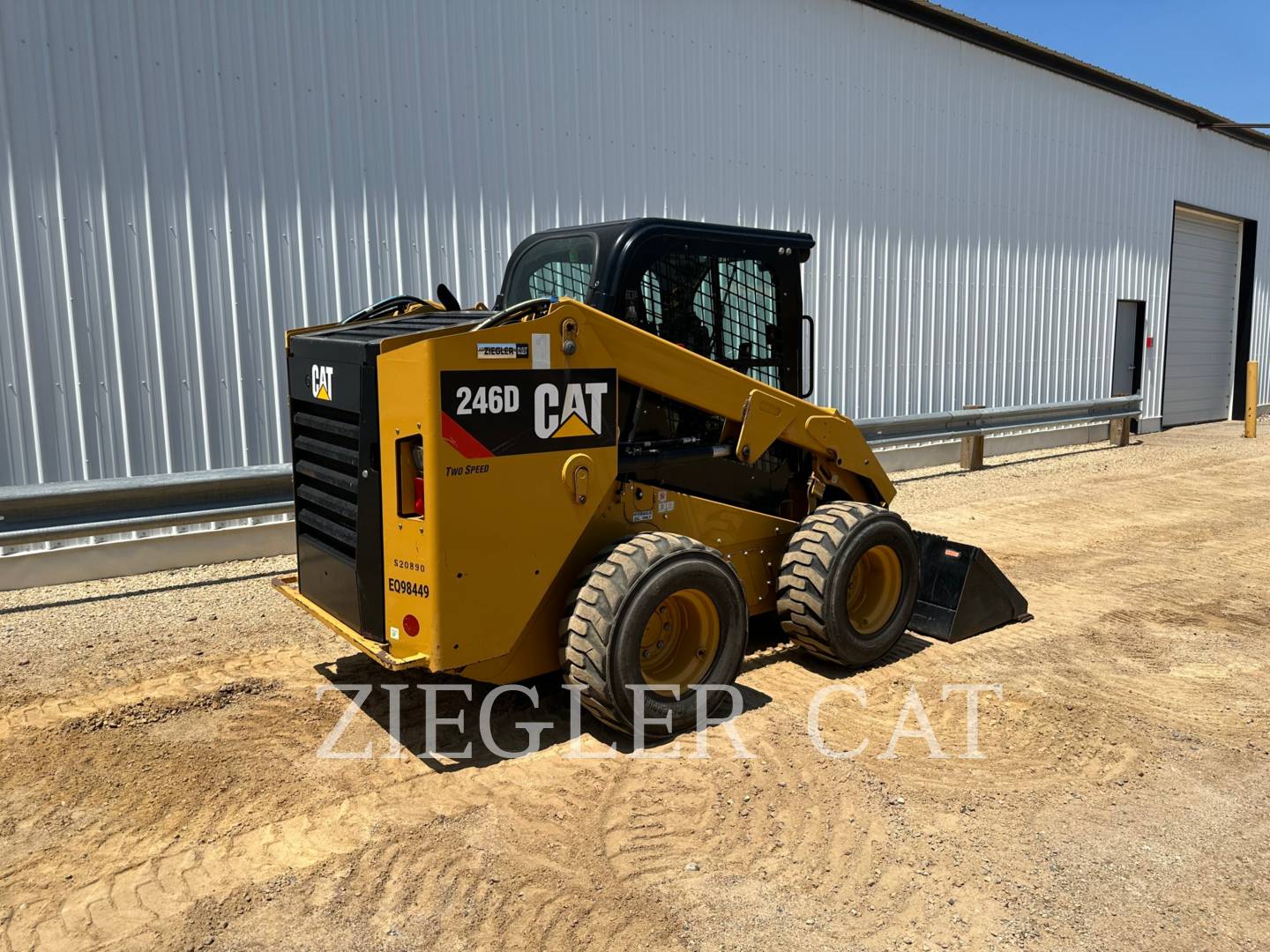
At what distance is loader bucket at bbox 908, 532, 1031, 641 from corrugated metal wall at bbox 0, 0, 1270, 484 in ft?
15.9

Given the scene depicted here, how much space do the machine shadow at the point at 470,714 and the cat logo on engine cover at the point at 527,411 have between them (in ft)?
4.40

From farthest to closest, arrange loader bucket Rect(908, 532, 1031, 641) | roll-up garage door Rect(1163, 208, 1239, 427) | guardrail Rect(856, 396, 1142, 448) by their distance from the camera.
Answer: roll-up garage door Rect(1163, 208, 1239, 427) < guardrail Rect(856, 396, 1142, 448) < loader bucket Rect(908, 532, 1031, 641)

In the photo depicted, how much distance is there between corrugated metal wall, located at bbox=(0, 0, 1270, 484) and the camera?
6750mm

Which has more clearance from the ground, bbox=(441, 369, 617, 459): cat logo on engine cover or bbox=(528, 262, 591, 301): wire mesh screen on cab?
bbox=(528, 262, 591, 301): wire mesh screen on cab

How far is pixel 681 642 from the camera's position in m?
4.82

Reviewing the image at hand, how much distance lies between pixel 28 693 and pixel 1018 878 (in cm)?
484

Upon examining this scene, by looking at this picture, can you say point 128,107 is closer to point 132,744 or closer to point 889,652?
point 132,744

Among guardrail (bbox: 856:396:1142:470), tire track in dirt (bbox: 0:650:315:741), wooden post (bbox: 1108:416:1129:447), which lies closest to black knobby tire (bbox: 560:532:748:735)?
tire track in dirt (bbox: 0:650:315:741)

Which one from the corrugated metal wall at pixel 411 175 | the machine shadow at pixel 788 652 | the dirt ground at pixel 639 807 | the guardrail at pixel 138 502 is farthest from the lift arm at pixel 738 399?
the corrugated metal wall at pixel 411 175

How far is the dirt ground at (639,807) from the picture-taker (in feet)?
10.5

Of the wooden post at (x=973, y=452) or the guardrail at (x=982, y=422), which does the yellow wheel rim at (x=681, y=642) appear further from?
the wooden post at (x=973, y=452)

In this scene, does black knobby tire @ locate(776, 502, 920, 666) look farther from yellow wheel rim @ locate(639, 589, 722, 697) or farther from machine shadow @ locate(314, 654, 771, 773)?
yellow wheel rim @ locate(639, 589, 722, 697)

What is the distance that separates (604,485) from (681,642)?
3.19 feet

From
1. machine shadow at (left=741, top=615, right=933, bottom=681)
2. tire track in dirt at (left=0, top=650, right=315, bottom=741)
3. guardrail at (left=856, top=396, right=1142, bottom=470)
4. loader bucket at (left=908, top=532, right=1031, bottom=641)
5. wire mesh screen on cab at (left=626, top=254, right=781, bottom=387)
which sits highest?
wire mesh screen on cab at (left=626, top=254, right=781, bottom=387)
